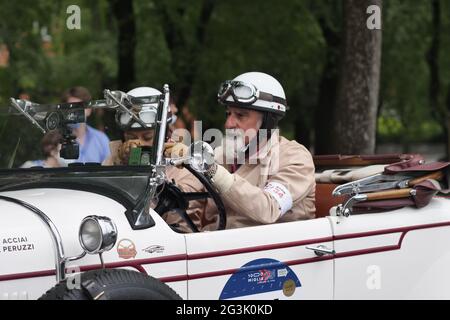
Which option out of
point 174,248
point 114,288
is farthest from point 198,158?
point 114,288

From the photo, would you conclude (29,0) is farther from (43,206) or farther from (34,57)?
(43,206)

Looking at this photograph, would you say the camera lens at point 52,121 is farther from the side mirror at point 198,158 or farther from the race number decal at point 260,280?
the race number decal at point 260,280

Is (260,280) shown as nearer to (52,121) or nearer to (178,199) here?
(178,199)

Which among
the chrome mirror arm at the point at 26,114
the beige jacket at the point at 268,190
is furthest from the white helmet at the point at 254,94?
the chrome mirror arm at the point at 26,114

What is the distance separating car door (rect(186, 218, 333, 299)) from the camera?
3.78m

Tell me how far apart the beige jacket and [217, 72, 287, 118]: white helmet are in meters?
0.20

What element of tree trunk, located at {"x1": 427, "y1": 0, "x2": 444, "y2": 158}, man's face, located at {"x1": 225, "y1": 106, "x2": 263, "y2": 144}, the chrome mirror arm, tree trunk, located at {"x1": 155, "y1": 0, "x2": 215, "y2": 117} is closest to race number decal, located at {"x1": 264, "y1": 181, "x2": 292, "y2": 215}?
man's face, located at {"x1": 225, "y1": 106, "x2": 263, "y2": 144}

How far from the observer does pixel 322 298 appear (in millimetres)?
→ 4234

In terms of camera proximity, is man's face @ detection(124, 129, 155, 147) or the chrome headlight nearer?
the chrome headlight

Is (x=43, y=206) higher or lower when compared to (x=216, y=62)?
lower

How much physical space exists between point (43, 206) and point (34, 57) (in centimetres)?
1091

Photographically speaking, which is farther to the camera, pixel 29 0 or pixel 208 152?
pixel 29 0

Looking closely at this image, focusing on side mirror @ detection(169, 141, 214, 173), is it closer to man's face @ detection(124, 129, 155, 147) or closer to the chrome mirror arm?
man's face @ detection(124, 129, 155, 147)
